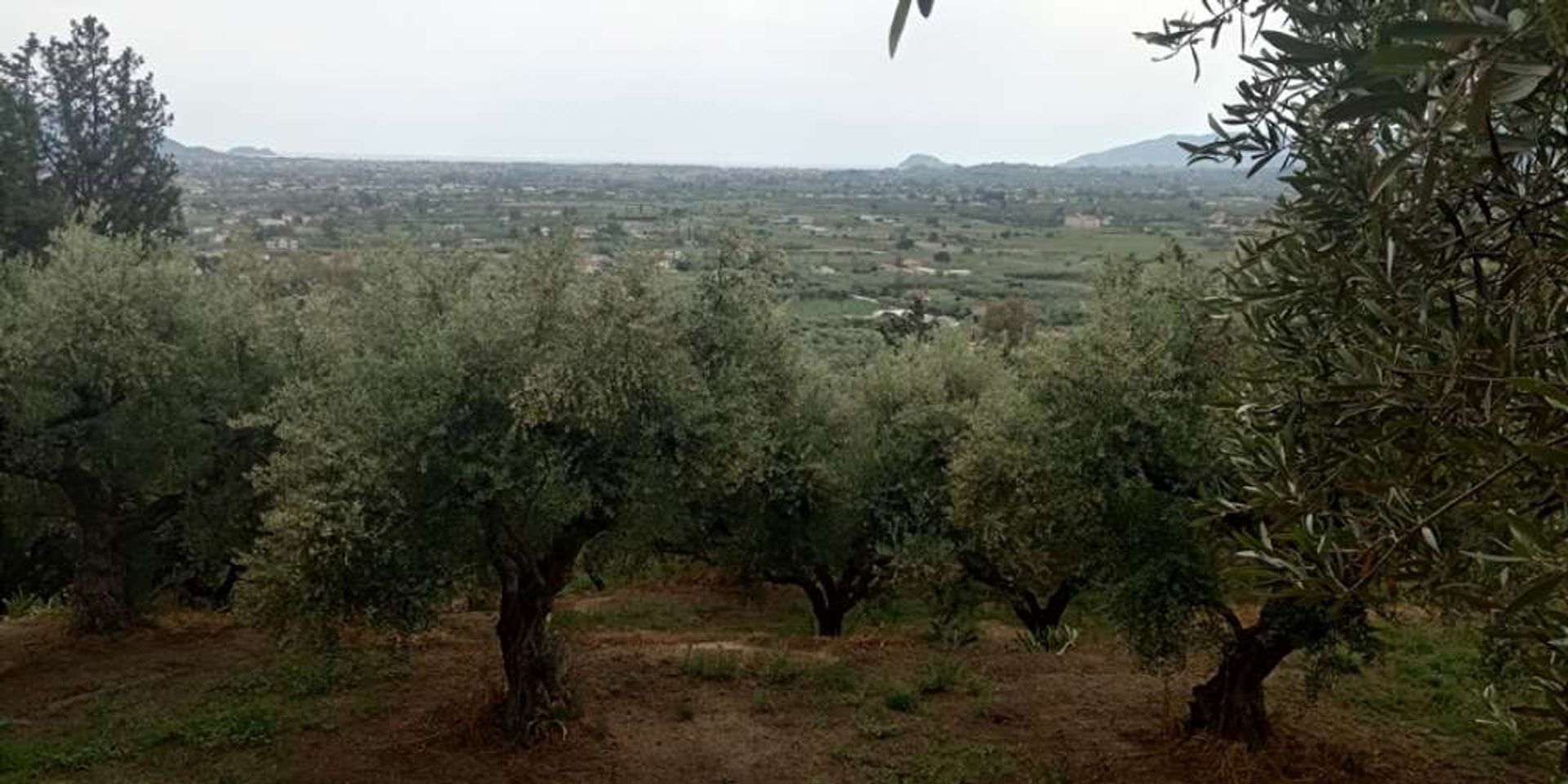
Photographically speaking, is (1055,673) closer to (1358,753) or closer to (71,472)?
(1358,753)

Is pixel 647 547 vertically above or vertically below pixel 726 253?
below

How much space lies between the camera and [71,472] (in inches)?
625

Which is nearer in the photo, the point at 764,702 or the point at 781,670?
the point at 764,702

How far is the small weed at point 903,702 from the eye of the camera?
46.8ft

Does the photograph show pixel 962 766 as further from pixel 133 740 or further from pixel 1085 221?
pixel 1085 221

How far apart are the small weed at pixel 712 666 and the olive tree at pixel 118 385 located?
301 inches

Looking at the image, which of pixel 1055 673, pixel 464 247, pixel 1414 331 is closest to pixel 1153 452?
pixel 1055 673

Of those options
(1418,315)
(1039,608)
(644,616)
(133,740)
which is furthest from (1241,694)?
(644,616)

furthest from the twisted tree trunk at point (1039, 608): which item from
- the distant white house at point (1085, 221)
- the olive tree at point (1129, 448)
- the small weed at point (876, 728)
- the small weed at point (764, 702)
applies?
the distant white house at point (1085, 221)

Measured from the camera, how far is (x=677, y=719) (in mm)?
13875

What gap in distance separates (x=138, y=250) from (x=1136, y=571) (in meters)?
15.4

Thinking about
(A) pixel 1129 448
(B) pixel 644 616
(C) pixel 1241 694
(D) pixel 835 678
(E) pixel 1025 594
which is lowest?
(B) pixel 644 616

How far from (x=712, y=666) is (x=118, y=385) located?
383 inches

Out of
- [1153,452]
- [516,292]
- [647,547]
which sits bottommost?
[647,547]
